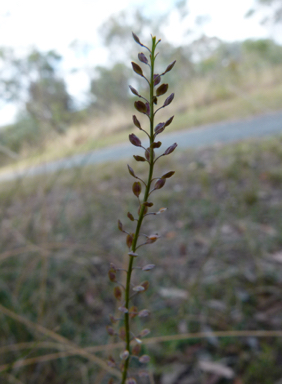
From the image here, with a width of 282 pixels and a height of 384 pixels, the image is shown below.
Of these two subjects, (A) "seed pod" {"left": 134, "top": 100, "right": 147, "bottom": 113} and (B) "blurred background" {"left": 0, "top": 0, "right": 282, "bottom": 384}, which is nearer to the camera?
(A) "seed pod" {"left": 134, "top": 100, "right": 147, "bottom": 113}

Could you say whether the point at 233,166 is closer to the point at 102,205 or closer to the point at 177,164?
the point at 177,164

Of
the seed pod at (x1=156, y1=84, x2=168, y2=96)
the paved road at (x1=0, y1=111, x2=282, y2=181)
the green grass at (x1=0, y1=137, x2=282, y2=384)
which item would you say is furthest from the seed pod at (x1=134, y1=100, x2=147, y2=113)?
the paved road at (x1=0, y1=111, x2=282, y2=181)

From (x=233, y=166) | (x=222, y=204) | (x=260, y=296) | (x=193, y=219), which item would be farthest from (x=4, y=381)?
(x=233, y=166)

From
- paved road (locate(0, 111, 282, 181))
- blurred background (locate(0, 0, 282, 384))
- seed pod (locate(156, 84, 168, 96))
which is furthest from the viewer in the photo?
paved road (locate(0, 111, 282, 181))

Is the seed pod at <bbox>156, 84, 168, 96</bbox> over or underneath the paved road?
underneath

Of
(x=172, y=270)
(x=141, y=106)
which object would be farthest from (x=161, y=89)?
(x=172, y=270)

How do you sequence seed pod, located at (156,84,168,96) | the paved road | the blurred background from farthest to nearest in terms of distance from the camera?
the paved road, the blurred background, seed pod, located at (156,84,168,96)

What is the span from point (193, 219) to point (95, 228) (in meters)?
0.73

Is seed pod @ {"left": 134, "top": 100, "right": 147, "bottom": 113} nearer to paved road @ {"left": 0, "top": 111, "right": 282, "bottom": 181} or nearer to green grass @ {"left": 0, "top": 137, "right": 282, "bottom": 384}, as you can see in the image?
green grass @ {"left": 0, "top": 137, "right": 282, "bottom": 384}

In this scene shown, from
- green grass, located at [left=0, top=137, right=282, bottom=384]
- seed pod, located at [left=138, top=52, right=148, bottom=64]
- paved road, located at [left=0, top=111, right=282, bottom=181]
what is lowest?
green grass, located at [left=0, top=137, right=282, bottom=384]

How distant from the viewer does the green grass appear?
1057 mm

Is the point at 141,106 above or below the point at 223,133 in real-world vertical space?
below

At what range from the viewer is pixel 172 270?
160cm

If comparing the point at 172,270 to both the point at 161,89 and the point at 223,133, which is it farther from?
the point at 223,133
